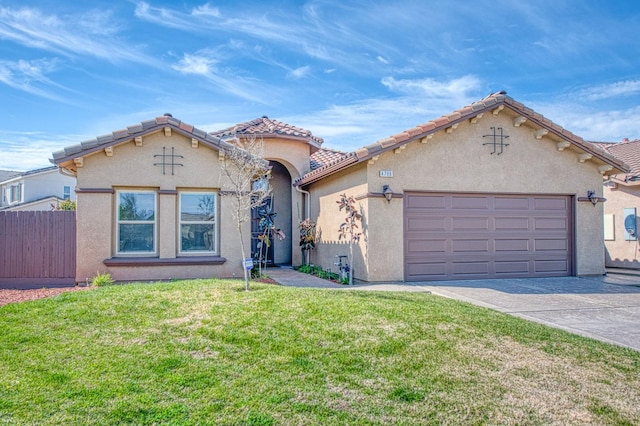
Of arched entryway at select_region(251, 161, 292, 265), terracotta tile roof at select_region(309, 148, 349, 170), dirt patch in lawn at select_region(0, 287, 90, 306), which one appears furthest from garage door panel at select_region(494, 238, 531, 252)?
dirt patch in lawn at select_region(0, 287, 90, 306)

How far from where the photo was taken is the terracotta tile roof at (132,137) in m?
10.6

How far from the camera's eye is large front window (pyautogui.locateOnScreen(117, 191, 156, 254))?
37.4ft

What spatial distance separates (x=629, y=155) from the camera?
1781 cm

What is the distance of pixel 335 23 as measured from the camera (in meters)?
11.5

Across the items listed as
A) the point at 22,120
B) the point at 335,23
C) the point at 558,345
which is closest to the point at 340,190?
the point at 335,23

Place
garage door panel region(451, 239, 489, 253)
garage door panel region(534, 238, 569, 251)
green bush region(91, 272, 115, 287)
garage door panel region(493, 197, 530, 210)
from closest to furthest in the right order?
green bush region(91, 272, 115, 287)
garage door panel region(451, 239, 489, 253)
garage door panel region(493, 197, 530, 210)
garage door panel region(534, 238, 569, 251)

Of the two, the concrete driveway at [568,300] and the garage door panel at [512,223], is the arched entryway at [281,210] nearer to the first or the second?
the concrete driveway at [568,300]

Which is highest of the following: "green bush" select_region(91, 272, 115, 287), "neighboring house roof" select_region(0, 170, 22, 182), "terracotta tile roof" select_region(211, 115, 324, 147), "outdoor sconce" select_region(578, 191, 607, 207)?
"neighboring house roof" select_region(0, 170, 22, 182)

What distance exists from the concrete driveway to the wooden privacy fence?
27.1ft

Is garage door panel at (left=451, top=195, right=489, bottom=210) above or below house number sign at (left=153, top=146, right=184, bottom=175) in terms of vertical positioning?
below

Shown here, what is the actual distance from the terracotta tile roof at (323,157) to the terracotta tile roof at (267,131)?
0.79 m

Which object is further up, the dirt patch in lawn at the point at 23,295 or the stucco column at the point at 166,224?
the stucco column at the point at 166,224

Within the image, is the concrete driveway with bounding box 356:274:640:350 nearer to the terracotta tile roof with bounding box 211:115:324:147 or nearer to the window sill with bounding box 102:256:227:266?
the window sill with bounding box 102:256:227:266

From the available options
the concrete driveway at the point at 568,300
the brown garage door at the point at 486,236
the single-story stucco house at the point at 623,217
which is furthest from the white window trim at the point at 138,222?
the single-story stucco house at the point at 623,217
